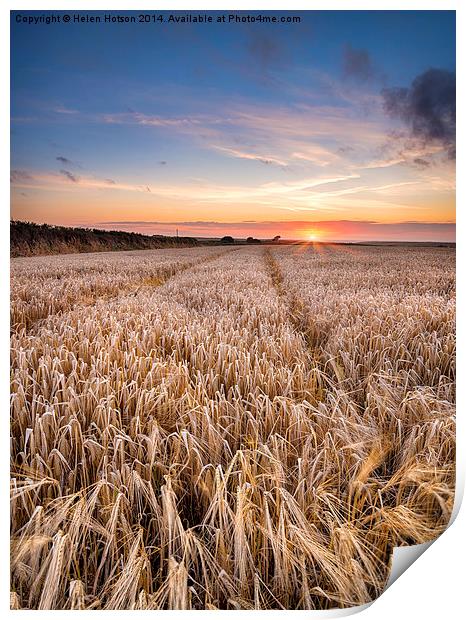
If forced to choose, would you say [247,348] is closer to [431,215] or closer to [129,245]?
[431,215]

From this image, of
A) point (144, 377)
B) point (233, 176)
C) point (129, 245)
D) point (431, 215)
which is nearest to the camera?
point (144, 377)

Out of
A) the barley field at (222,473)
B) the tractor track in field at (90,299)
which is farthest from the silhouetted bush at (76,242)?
Answer: the barley field at (222,473)

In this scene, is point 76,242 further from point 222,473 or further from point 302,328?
point 222,473

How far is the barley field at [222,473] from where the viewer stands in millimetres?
1037

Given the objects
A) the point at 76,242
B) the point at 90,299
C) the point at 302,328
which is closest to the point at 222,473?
the point at 302,328

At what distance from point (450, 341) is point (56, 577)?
1922 mm

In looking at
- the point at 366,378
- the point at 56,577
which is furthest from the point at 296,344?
the point at 56,577

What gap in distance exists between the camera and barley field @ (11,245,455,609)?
3.40ft

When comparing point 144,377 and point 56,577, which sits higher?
point 144,377

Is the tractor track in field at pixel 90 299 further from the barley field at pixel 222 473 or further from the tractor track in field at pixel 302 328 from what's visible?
the tractor track in field at pixel 302 328

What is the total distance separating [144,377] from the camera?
176 centimetres

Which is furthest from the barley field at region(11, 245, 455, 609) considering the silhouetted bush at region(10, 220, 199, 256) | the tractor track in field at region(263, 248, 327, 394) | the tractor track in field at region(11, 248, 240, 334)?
the silhouetted bush at region(10, 220, 199, 256)

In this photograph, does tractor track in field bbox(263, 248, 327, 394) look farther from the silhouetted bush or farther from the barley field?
the silhouetted bush

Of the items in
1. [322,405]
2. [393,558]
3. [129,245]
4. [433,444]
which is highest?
[129,245]
